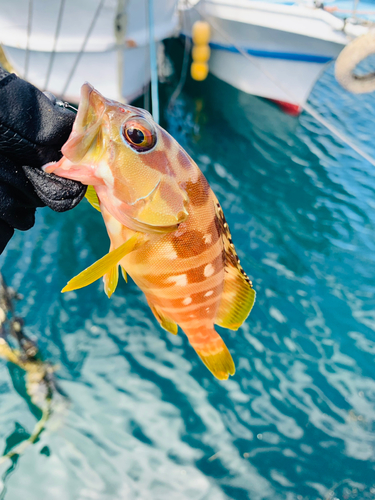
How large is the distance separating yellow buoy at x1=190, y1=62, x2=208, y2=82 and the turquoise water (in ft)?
13.1

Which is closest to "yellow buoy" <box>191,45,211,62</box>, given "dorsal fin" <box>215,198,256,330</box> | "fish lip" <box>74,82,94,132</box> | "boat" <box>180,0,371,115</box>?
"boat" <box>180,0,371,115</box>

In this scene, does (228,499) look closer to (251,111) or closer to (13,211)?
(13,211)

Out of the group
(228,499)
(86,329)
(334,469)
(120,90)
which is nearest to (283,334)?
(334,469)

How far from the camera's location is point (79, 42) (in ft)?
18.2

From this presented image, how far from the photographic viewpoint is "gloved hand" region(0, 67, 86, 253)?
1.27m

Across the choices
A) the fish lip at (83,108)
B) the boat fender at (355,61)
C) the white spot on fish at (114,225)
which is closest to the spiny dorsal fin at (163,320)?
the white spot on fish at (114,225)

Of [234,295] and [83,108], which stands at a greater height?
[83,108]

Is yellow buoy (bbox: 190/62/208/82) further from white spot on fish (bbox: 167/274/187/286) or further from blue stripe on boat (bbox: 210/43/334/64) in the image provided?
white spot on fish (bbox: 167/274/187/286)

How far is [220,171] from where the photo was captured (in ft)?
20.1

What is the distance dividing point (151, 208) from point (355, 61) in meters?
4.63

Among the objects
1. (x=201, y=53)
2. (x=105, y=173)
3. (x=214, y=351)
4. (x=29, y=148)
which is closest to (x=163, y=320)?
(x=214, y=351)

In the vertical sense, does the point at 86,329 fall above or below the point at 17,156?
below

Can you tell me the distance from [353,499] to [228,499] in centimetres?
95

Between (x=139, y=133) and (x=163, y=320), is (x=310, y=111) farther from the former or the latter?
(x=139, y=133)
